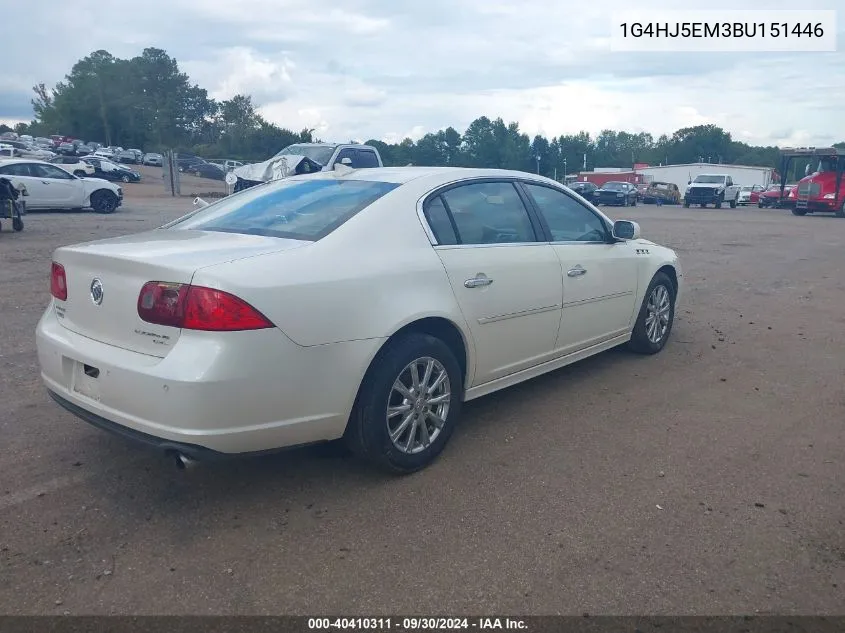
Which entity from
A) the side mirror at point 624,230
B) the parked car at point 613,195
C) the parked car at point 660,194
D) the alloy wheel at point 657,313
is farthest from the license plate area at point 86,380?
the parked car at point 660,194

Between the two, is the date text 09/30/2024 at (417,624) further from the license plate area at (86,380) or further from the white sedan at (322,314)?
the license plate area at (86,380)

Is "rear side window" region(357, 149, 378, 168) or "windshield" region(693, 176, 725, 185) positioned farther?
"windshield" region(693, 176, 725, 185)

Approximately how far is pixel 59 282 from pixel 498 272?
2.36 metres

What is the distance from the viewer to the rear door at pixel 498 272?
162 inches

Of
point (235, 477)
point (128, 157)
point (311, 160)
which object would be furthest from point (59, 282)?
point (128, 157)

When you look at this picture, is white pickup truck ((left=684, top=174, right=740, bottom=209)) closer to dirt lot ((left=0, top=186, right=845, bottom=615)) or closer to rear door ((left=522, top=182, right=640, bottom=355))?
dirt lot ((left=0, top=186, right=845, bottom=615))

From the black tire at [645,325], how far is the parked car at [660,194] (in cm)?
3951

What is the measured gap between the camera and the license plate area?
331 cm

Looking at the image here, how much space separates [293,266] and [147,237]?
1.09 metres

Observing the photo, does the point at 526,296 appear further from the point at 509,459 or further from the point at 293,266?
the point at 293,266

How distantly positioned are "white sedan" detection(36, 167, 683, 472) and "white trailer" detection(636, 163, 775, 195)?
59346mm

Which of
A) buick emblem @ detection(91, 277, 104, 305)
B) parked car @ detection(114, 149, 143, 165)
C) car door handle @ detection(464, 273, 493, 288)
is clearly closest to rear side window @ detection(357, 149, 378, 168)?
car door handle @ detection(464, 273, 493, 288)

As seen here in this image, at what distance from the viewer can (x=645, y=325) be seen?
5.97 metres

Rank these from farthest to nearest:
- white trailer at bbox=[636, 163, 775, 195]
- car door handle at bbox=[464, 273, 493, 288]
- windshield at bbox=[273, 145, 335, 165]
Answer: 1. white trailer at bbox=[636, 163, 775, 195]
2. windshield at bbox=[273, 145, 335, 165]
3. car door handle at bbox=[464, 273, 493, 288]
